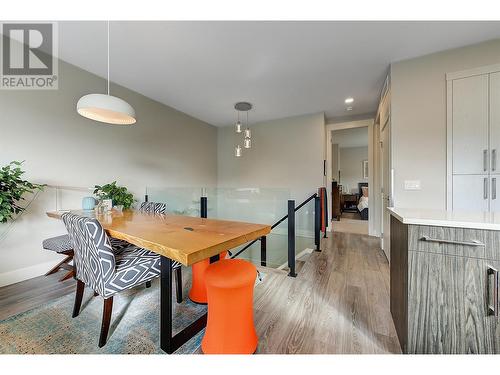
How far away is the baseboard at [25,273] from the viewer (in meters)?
2.08

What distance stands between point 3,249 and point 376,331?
361cm

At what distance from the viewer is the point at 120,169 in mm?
3105

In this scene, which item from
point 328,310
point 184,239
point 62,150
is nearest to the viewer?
point 184,239

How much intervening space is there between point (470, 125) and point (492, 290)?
2.02 m

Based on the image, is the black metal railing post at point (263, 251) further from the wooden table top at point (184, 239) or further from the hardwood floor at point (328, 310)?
the wooden table top at point (184, 239)

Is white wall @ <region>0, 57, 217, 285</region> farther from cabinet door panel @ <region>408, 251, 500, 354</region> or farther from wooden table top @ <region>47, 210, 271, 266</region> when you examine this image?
cabinet door panel @ <region>408, 251, 500, 354</region>

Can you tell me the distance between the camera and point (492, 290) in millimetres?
979

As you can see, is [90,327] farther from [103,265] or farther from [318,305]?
[318,305]

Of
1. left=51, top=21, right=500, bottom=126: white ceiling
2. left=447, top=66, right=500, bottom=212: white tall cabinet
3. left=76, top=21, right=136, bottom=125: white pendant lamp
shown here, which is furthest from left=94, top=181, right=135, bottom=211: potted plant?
left=447, top=66, right=500, bottom=212: white tall cabinet

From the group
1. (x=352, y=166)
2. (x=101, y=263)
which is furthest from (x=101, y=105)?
(x=352, y=166)

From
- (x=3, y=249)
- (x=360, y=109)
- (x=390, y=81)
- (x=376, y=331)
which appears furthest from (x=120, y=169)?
(x=360, y=109)

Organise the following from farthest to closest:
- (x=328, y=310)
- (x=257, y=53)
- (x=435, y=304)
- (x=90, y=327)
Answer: (x=257, y=53)
(x=328, y=310)
(x=90, y=327)
(x=435, y=304)

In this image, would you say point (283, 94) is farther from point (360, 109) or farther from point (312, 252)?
point (312, 252)

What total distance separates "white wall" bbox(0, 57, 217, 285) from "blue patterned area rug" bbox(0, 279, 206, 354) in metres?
0.93
